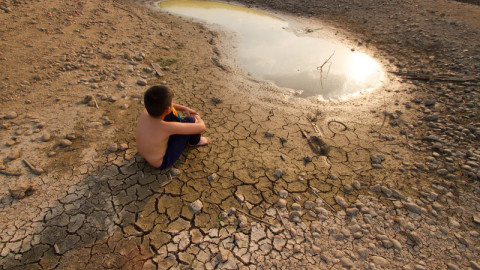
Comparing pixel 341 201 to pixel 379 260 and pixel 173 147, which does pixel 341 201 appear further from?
pixel 173 147

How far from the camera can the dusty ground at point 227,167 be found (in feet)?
6.98

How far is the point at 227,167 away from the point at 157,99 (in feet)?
3.61

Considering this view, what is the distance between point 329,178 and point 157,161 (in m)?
1.91

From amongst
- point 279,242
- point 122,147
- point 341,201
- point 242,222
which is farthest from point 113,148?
point 341,201

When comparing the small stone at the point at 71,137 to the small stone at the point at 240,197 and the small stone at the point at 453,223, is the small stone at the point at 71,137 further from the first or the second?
the small stone at the point at 453,223

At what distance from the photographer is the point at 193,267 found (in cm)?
200

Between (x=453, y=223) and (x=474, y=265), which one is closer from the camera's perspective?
(x=474, y=265)

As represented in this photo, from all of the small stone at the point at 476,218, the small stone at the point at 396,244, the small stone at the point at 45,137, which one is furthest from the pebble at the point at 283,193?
the small stone at the point at 45,137

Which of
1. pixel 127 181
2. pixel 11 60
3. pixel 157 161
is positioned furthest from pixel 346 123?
pixel 11 60

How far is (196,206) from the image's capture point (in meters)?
2.41

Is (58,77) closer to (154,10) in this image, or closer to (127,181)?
(127,181)

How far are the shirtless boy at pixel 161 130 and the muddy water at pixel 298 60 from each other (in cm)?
A: 255

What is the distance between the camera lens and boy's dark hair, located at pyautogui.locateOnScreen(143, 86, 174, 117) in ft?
7.47

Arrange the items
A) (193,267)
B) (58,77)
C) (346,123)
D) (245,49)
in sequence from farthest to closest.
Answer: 1. (245,49)
2. (58,77)
3. (346,123)
4. (193,267)
